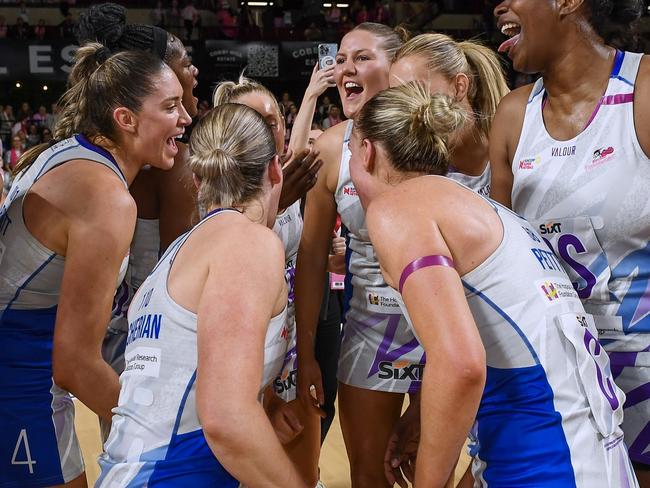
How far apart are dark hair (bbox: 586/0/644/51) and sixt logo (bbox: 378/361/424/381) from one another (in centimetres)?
126

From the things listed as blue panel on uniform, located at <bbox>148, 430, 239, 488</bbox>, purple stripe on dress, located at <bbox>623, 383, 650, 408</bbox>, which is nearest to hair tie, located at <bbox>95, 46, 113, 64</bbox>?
blue panel on uniform, located at <bbox>148, 430, 239, 488</bbox>

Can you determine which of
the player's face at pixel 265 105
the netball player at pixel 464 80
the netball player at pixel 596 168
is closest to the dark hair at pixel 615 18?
the netball player at pixel 596 168

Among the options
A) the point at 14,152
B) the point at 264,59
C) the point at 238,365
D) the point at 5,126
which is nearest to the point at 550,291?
the point at 238,365

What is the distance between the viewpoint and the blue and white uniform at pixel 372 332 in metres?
2.63

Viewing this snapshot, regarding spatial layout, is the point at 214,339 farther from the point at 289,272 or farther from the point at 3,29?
the point at 3,29

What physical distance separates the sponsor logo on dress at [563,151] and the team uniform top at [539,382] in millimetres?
532

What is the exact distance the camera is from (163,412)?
1.59 metres

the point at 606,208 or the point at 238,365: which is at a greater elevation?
the point at 606,208

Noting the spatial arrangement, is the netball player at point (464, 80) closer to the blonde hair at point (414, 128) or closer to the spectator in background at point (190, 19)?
the blonde hair at point (414, 128)

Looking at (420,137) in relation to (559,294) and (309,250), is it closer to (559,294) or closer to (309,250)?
(559,294)

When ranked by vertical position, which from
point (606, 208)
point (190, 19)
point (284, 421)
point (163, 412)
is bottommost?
point (190, 19)

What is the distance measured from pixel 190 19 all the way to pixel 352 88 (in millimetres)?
15533

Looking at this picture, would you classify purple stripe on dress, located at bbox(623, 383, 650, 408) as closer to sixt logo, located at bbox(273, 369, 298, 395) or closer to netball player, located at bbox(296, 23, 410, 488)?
netball player, located at bbox(296, 23, 410, 488)

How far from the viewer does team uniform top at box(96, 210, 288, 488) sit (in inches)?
61.8
